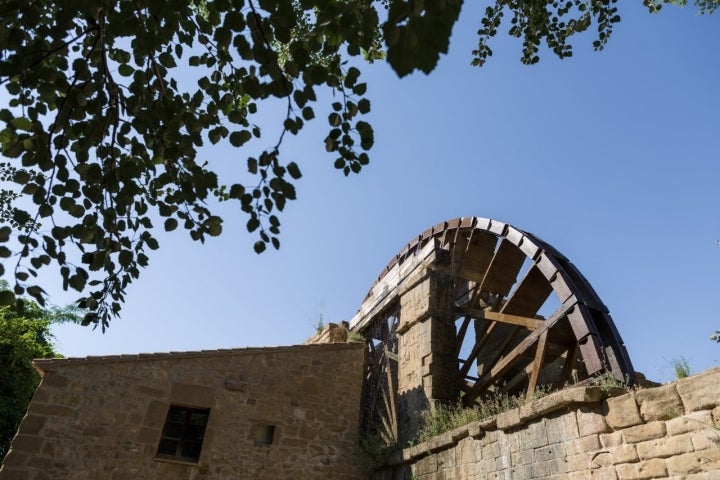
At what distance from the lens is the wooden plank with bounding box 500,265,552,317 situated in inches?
350

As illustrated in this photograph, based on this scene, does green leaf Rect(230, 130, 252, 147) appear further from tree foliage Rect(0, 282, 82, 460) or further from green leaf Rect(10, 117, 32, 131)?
tree foliage Rect(0, 282, 82, 460)

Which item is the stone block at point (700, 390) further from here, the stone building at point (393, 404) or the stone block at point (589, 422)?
the stone block at point (589, 422)

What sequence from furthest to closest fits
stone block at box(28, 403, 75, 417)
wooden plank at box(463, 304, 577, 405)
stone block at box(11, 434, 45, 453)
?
1. wooden plank at box(463, 304, 577, 405)
2. stone block at box(28, 403, 75, 417)
3. stone block at box(11, 434, 45, 453)

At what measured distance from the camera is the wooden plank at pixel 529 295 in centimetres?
890

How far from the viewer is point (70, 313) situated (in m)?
17.6

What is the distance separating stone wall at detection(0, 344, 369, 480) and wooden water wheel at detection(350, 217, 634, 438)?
107 cm

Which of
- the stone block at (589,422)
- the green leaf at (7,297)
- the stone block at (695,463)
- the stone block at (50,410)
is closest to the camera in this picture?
the green leaf at (7,297)

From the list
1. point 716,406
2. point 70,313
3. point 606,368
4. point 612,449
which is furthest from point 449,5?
point 70,313

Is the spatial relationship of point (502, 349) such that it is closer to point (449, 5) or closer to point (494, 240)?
point (494, 240)

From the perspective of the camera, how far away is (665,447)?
12.4 ft

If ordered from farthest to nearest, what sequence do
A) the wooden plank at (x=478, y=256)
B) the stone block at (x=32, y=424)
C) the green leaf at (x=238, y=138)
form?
the wooden plank at (x=478, y=256)
the stone block at (x=32, y=424)
the green leaf at (x=238, y=138)

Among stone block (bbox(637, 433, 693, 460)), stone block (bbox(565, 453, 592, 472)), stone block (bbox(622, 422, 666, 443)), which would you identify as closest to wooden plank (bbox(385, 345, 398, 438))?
stone block (bbox(565, 453, 592, 472))

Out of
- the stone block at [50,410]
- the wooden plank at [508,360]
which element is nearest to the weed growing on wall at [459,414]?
the wooden plank at [508,360]

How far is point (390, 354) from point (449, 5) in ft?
28.8
